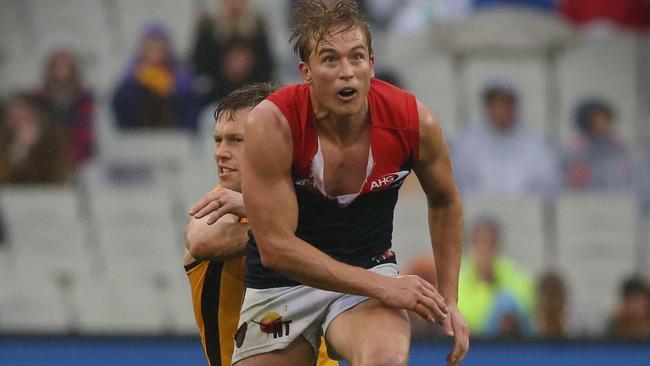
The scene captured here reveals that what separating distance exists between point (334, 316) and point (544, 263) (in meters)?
4.65

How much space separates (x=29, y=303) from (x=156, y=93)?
172 centimetres

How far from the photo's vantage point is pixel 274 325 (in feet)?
13.6

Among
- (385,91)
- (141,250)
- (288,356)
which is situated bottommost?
(141,250)

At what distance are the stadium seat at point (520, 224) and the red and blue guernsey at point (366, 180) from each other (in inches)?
171

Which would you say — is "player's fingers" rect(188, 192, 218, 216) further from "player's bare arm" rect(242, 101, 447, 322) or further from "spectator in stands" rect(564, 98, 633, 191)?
"spectator in stands" rect(564, 98, 633, 191)

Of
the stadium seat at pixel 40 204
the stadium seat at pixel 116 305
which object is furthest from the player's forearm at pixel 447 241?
the stadium seat at pixel 40 204

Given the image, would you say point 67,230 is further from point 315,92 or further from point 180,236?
point 315,92

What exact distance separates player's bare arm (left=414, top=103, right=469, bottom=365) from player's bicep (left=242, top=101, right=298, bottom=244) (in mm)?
444

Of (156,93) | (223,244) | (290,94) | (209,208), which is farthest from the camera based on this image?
(156,93)

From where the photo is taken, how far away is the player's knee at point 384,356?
12.0 ft

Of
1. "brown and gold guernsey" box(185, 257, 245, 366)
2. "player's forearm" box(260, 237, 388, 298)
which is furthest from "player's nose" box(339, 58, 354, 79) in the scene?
"brown and gold guernsey" box(185, 257, 245, 366)

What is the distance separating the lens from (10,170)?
8828mm

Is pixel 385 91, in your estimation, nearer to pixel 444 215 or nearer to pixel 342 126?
pixel 342 126

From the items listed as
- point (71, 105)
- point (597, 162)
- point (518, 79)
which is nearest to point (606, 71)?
point (518, 79)
